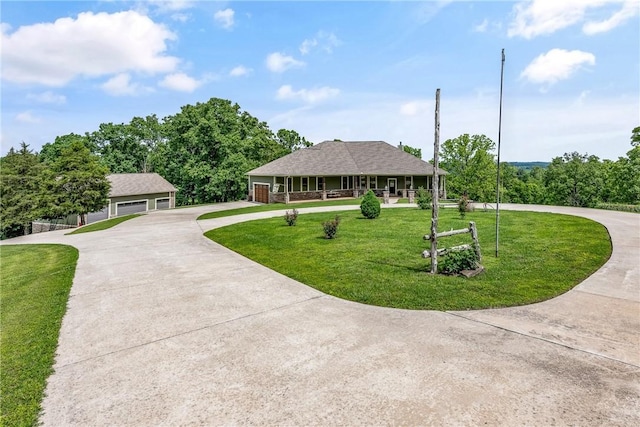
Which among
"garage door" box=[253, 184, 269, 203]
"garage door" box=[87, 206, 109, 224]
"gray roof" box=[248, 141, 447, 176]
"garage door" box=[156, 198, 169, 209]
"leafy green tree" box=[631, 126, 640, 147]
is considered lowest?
"garage door" box=[87, 206, 109, 224]

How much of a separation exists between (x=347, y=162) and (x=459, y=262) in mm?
28557

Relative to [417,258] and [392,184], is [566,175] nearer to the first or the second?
[392,184]

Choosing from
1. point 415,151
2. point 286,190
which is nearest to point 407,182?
point 286,190

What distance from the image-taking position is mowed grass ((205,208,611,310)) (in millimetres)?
7477

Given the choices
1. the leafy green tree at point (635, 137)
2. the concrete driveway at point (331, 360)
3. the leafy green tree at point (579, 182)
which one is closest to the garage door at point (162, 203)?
the concrete driveway at point (331, 360)

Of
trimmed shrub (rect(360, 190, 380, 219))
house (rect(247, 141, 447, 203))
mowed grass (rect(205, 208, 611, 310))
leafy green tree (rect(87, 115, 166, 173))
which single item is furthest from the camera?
leafy green tree (rect(87, 115, 166, 173))

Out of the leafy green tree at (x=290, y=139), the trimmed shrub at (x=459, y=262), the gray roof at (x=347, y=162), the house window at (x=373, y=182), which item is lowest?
the trimmed shrub at (x=459, y=262)

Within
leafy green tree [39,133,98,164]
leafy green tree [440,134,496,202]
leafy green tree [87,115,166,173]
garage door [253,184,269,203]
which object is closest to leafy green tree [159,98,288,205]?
garage door [253,184,269,203]

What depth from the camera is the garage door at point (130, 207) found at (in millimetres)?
34469

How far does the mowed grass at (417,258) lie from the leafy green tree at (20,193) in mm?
21952

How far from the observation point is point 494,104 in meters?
10.5

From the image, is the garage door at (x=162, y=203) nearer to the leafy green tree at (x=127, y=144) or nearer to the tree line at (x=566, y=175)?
the leafy green tree at (x=127, y=144)

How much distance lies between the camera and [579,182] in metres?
51.1

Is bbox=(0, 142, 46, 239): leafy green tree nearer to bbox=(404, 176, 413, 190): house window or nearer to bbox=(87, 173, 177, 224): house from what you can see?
bbox=(87, 173, 177, 224): house
